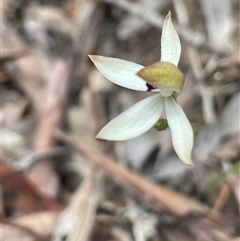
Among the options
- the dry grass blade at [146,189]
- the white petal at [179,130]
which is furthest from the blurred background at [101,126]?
the white petal at [179,130]

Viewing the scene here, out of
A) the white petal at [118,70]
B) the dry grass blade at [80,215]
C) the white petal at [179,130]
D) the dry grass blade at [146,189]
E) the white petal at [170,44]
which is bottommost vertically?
the dry grass blade at [80,215]

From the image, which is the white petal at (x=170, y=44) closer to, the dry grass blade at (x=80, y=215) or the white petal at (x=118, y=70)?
the white petal at (x=118, y=70)

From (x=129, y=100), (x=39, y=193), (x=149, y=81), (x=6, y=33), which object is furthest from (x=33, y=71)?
(x=149, y=81)

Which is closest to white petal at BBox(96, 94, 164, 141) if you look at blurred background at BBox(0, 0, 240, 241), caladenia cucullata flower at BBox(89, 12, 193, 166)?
caladenia cucullata flower at BBox(89, 12, 193, 166)

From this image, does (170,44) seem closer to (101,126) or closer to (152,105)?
(152,105)

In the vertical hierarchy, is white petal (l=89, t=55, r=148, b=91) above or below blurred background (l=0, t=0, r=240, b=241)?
above

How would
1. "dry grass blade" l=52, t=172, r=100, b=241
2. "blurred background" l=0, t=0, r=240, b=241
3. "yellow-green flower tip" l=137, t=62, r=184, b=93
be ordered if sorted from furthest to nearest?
"blurred background" l=0, t=0, r=240, b=241 → "dry grass blade" l=52, t=172, r=100, b=241 → "yellow-green flower tip" l=137, t=62, r=184, b=93

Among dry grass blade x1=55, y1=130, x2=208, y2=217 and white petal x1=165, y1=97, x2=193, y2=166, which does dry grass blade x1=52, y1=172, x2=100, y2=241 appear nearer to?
dry grass blade x1=55, y1=130, x2=208, y2=217

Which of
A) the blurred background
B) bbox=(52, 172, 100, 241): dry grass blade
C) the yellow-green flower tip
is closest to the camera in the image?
the yellow-green flower tip
